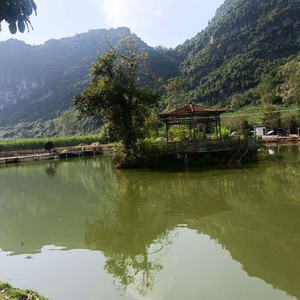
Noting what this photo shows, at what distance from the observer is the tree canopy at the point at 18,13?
5.56 m

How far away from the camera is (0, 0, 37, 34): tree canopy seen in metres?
5.56

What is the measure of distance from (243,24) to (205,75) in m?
24.5

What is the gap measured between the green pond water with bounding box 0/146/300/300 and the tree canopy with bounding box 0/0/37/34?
4.45 metres

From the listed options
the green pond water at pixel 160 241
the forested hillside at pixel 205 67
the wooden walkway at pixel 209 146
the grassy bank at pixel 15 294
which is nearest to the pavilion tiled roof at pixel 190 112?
the wooden walkway at pixel 209 146

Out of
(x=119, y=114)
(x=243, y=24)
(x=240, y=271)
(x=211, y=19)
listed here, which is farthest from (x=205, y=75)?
(x=240, y=271)

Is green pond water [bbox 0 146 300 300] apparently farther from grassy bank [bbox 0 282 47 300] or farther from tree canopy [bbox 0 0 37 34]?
tree canopy [bbox 0 0 37 34]

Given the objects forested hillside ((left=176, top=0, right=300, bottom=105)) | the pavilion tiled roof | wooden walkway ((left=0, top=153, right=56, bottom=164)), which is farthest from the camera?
forested hillside ((left=176, top=0, right=300, bottom=105))

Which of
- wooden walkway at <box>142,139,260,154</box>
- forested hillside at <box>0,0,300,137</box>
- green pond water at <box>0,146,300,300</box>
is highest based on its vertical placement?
forested hillside at <box>0,0,300,137</box>

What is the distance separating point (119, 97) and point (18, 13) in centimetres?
2360

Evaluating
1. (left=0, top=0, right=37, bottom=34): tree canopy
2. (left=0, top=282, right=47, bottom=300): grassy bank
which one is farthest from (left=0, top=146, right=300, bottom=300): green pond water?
(left=0, top=0, right=37, bottom=34): tree canopy

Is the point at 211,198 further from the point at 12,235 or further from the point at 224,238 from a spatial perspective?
the point at 12,235

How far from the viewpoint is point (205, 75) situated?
119m

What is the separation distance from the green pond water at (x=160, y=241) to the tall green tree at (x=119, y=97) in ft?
36.4

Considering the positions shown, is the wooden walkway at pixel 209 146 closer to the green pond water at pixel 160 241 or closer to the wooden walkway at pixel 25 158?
the green pond water at pixel 160 241
